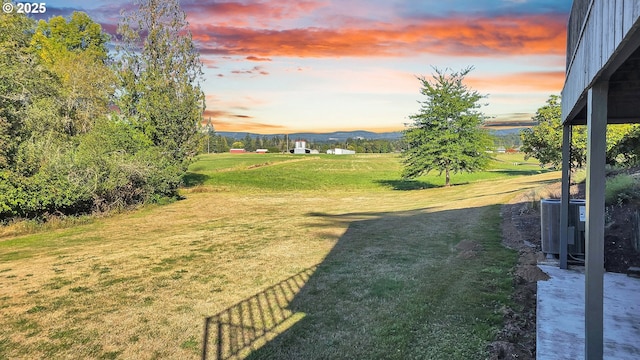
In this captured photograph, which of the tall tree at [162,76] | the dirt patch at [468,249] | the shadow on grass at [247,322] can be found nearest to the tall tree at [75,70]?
the tall tree at [162,76]

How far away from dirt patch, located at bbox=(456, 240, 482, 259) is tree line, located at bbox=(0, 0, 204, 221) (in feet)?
49.7

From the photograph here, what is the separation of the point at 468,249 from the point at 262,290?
5.29 metres

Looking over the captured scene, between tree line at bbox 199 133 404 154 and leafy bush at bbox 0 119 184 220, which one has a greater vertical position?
tree line at bbox 199 133 404 154

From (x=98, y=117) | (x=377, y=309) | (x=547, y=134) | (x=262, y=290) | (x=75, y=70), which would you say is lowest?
(x=262, y=290)

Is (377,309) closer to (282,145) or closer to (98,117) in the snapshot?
(98,117)

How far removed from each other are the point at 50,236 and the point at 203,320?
10.9 meters

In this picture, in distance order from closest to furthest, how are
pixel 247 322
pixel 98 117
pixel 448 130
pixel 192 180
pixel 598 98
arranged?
1. pixel 598 98
2. pixel 247 322
3. pixel 98 117
4. pixel 448 130
5. pixel 192 180

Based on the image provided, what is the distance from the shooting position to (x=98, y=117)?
2322 cm

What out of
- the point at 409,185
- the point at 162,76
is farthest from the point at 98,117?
the point at 409,185

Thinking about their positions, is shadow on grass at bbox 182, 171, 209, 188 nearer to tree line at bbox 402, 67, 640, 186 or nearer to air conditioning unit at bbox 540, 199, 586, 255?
tree line at bbox 402, 67, 640, 186

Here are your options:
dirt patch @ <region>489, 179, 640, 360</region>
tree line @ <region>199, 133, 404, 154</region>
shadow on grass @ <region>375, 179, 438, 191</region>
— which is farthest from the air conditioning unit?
tree line @ <region>199, 133, 404, 154</region>

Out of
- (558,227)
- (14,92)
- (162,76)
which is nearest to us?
(558,227)

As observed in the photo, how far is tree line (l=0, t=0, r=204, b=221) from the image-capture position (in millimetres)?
14414

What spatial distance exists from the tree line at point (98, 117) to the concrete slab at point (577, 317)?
1669cm
